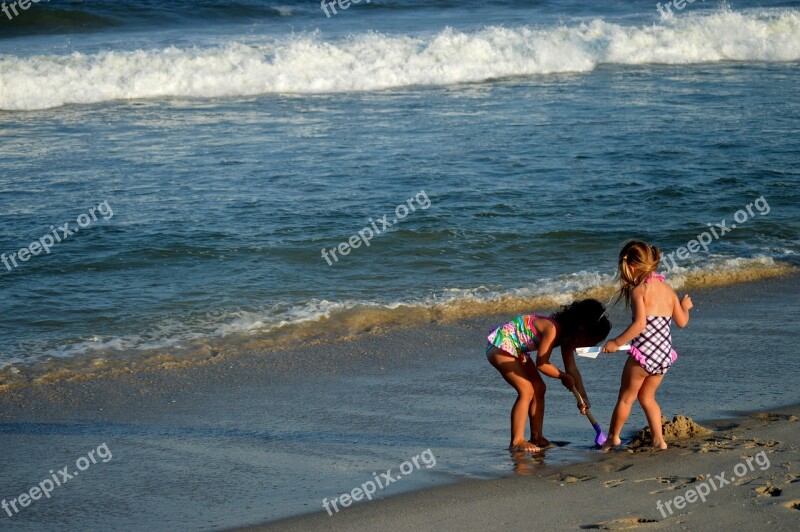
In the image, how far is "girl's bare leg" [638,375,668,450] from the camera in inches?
186

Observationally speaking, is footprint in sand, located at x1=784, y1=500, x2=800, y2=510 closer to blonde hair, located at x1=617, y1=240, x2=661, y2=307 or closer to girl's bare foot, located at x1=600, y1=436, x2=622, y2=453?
girl's bare foot, located at x1=600, y1=436, x2=622, y2=453

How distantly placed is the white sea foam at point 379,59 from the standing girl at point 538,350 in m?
14.1

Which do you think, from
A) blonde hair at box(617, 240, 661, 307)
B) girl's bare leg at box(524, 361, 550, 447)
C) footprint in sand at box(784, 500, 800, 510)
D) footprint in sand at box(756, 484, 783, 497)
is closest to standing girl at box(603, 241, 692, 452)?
blonde hair at box(617, 240, 661, 307)

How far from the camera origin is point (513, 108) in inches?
629

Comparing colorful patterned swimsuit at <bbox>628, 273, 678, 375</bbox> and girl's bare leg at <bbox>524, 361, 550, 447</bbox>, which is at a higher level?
colorful patterned swimsuit at <bbox>628, 273, 678, 375</bbox>

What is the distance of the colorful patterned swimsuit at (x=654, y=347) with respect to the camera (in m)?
4.74

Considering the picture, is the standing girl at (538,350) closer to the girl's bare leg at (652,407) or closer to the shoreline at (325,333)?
the girl's bare leg at (652,407)

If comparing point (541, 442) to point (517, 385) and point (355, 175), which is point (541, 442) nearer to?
point (517, 385)

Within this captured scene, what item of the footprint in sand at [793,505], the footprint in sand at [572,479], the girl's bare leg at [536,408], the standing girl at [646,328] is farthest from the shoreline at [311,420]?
the footprint in sand at [793,505]

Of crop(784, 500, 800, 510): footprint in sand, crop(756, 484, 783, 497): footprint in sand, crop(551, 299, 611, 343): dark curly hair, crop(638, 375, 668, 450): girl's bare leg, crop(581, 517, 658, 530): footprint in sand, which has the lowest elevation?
crop(581, 517, 658, 530): footprint in sand

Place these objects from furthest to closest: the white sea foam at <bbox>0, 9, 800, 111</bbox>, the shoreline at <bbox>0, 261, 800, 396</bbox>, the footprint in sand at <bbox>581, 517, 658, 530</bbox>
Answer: the white sea foam at <bbox>0, 9, 800, 111</bbox>
the shoreline at <bbox>0, 261, 800, 396</bbox>
the footprint in sand at <bbox>581, 517, 658, 530</bbox>

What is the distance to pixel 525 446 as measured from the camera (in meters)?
4.82

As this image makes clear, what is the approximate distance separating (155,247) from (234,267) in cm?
99

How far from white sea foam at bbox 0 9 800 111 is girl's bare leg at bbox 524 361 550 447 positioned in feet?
46.3
